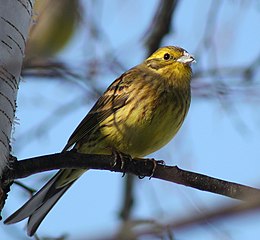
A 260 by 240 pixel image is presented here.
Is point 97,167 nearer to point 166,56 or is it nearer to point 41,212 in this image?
point 41,212

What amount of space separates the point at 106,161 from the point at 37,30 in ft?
1.99

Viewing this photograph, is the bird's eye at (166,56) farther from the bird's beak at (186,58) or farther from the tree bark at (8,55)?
the tree bark at (8,55)

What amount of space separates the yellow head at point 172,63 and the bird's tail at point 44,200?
990mm

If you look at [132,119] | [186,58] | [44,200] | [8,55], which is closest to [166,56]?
[186,58]

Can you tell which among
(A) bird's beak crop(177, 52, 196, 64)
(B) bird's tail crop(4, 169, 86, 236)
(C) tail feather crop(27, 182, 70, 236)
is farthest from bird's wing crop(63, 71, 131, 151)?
(A) bird's beak crop(177, 52, 196, 64)

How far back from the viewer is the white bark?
1.65 meters

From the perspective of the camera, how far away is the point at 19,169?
6.03 feet

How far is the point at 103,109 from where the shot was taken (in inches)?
138

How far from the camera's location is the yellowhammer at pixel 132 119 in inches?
122

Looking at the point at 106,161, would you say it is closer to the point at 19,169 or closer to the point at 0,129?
the point at 19,169

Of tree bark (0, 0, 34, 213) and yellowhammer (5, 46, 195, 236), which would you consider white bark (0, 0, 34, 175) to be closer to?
tree bark (0, 0, 34, 213)

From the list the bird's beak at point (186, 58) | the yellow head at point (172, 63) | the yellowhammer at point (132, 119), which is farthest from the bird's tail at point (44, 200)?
the bird's beak at point (186, 58)

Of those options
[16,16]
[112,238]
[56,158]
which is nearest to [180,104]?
[56,158]

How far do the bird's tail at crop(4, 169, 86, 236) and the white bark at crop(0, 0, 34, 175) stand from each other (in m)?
0.77
